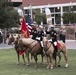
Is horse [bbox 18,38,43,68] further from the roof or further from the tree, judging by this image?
the roof

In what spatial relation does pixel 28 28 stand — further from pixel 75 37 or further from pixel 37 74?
pixel 75 37

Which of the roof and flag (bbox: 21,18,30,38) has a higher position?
the roof

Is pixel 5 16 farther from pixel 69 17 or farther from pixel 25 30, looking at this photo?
pixel 25 30

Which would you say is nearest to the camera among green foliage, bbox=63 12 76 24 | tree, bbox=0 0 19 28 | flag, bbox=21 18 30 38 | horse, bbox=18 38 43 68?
horse, bbox=18 38 43 68

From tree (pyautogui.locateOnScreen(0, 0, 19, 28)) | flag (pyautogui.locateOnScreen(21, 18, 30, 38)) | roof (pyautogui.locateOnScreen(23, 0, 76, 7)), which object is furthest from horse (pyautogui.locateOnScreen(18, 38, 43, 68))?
roof (pyautogui.locateOnScreen(23, 0, 76, 7))

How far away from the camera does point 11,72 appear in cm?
1499

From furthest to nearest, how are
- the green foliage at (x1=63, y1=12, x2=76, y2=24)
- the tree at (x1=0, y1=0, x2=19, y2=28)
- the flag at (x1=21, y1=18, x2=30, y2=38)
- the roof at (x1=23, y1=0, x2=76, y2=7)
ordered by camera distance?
1. the roof at (x1=23, y1=0, x2=76, y2=7)
2. the green foliage at (x1=63, y1=12, x2=76, y2=24)
3. the tree at (x1=0, y1=0, x2=19, y2=28)
4. the flag at (x1=21, y1=18, x2=30, y2=38)

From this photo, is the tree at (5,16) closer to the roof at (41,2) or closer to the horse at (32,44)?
the horse at (32,44)

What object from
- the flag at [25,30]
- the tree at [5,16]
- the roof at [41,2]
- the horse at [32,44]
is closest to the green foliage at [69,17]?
the roof at [41,2]

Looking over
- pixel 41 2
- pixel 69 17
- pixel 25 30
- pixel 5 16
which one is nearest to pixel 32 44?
pixel 25 30

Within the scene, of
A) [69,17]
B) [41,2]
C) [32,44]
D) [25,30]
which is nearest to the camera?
[32,44]

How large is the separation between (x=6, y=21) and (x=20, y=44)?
994 inches

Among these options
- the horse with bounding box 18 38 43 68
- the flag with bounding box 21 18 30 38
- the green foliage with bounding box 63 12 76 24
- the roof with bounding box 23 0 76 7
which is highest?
the roof with bounding box 23 0 76 7

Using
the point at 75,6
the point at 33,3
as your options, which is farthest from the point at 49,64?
the point at 33,3
